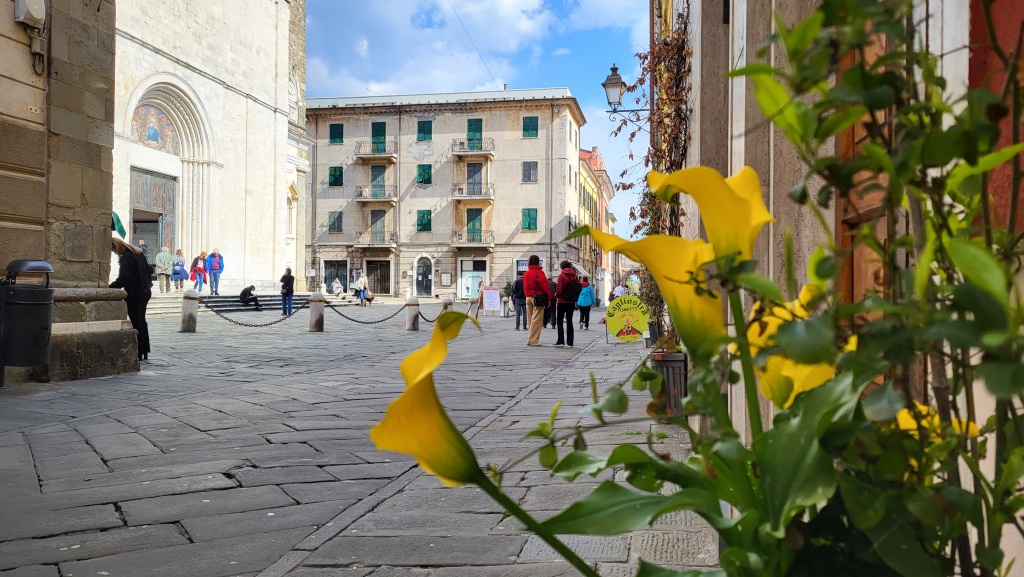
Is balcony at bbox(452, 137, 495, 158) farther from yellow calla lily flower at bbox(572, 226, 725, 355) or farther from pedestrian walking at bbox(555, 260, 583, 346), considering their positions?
yellow calla lily flower at bbox(572, 226, 725, 355)

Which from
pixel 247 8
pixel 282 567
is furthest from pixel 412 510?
pixel 247 8

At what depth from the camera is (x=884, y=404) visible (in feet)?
1.84

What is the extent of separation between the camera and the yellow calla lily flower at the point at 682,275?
86 centimetres

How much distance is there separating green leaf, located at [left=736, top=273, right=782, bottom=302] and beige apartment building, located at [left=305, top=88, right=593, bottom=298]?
3826 cm

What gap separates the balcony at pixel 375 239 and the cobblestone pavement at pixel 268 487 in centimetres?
3329

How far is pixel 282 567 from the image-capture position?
256cm

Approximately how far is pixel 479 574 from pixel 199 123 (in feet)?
83.9

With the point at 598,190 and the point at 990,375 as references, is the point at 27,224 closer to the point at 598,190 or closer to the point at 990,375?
the point at 990,375

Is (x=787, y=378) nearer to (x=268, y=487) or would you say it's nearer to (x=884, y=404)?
(x=884, y=404)

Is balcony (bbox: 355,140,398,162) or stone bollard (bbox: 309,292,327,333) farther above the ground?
balcony (bbox: 355,140,398,162)

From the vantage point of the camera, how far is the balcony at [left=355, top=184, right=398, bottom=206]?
40.8 meters

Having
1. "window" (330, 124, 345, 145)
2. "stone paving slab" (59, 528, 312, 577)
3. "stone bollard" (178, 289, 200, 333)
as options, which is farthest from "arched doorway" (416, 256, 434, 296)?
"stone paving slab" (59, 528, 312, 577)

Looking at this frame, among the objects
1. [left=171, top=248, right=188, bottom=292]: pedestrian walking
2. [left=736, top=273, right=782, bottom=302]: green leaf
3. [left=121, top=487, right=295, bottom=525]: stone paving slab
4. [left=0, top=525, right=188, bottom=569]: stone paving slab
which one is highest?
[left=171, top=248, right=188, bottom=292]: pedestrian walking

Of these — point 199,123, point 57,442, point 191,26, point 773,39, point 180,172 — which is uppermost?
point 191,26
